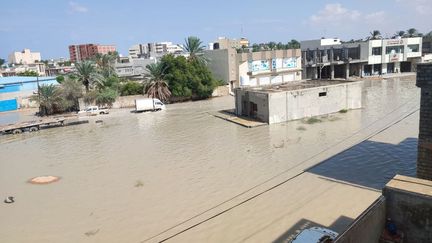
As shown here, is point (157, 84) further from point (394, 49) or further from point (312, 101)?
point (394, 49)

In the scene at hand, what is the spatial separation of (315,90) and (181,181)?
19.0 metres

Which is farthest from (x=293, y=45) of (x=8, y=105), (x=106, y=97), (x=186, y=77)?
(x=8, y=105)

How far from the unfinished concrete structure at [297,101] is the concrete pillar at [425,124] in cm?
1760

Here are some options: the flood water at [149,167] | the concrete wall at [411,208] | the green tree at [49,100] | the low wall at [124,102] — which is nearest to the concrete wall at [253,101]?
the flood water at [149,167]

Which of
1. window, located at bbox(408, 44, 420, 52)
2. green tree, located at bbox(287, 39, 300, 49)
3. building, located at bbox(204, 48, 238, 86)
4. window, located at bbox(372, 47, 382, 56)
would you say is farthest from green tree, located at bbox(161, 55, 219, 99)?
green tree, located at bbox(287, 39, 300, 49)

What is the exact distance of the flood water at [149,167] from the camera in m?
14.3

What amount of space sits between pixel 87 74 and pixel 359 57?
49.2 m

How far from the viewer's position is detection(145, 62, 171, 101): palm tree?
47.2 meters

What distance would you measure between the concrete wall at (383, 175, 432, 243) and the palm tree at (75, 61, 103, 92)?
4283 centimetres

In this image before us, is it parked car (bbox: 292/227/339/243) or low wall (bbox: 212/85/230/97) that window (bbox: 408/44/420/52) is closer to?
low wall (bbox: 212/85/230/97)

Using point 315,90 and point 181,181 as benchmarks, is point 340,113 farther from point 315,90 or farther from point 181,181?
point 181,181

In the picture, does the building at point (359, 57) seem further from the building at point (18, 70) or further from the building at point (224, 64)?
the building at point (18, 70)

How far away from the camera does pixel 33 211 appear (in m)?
15.7

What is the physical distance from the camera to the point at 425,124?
1327cm
